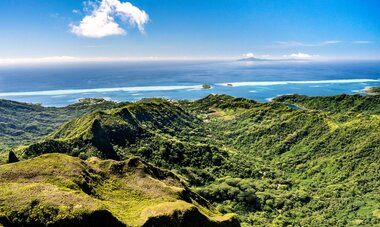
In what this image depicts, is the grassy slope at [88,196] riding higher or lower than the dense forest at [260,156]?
higher

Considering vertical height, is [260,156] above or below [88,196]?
below

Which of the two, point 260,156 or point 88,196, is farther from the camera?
point 260,156

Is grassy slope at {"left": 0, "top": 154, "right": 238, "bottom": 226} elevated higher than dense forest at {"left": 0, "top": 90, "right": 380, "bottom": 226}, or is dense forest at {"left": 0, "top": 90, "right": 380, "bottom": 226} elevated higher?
grassy slope at {"left": 0, "top": 154, "right": 238, "bottom": 226}

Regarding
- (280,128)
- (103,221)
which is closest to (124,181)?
(103,221)

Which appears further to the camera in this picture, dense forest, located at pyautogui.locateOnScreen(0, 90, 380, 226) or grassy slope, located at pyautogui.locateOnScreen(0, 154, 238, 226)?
dense forest, located at pyautogui.locateOnScreen(0, 90, 380, 226)
